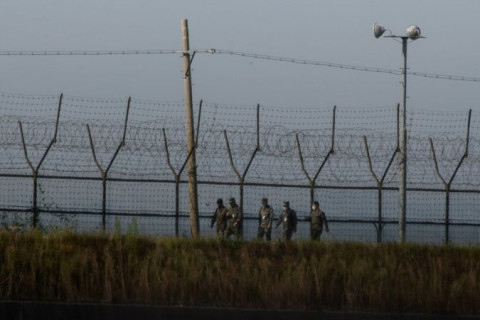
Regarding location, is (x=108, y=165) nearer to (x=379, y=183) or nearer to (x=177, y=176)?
(x=177, y=176)

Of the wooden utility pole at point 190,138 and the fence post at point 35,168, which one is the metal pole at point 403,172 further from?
the fence post at point 35,168

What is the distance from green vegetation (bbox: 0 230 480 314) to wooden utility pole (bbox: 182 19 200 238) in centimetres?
735

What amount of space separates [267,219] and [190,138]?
2204 millimetres

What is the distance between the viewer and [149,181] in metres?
23.7

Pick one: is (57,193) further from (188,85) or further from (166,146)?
(188,85)

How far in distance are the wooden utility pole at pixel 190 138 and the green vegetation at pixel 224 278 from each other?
24.1 ft

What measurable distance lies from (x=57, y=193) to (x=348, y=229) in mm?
5536

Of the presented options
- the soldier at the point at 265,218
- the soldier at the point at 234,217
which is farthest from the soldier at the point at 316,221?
the soldier at the point at 234,217

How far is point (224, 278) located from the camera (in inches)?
583

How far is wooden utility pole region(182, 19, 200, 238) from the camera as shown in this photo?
24281 millimetres

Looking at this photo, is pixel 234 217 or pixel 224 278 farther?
pixel 234 217

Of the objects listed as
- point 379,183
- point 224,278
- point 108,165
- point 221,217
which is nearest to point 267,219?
point 221,217

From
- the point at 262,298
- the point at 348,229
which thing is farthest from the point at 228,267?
the point at 348,229

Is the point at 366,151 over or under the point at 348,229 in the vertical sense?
over
